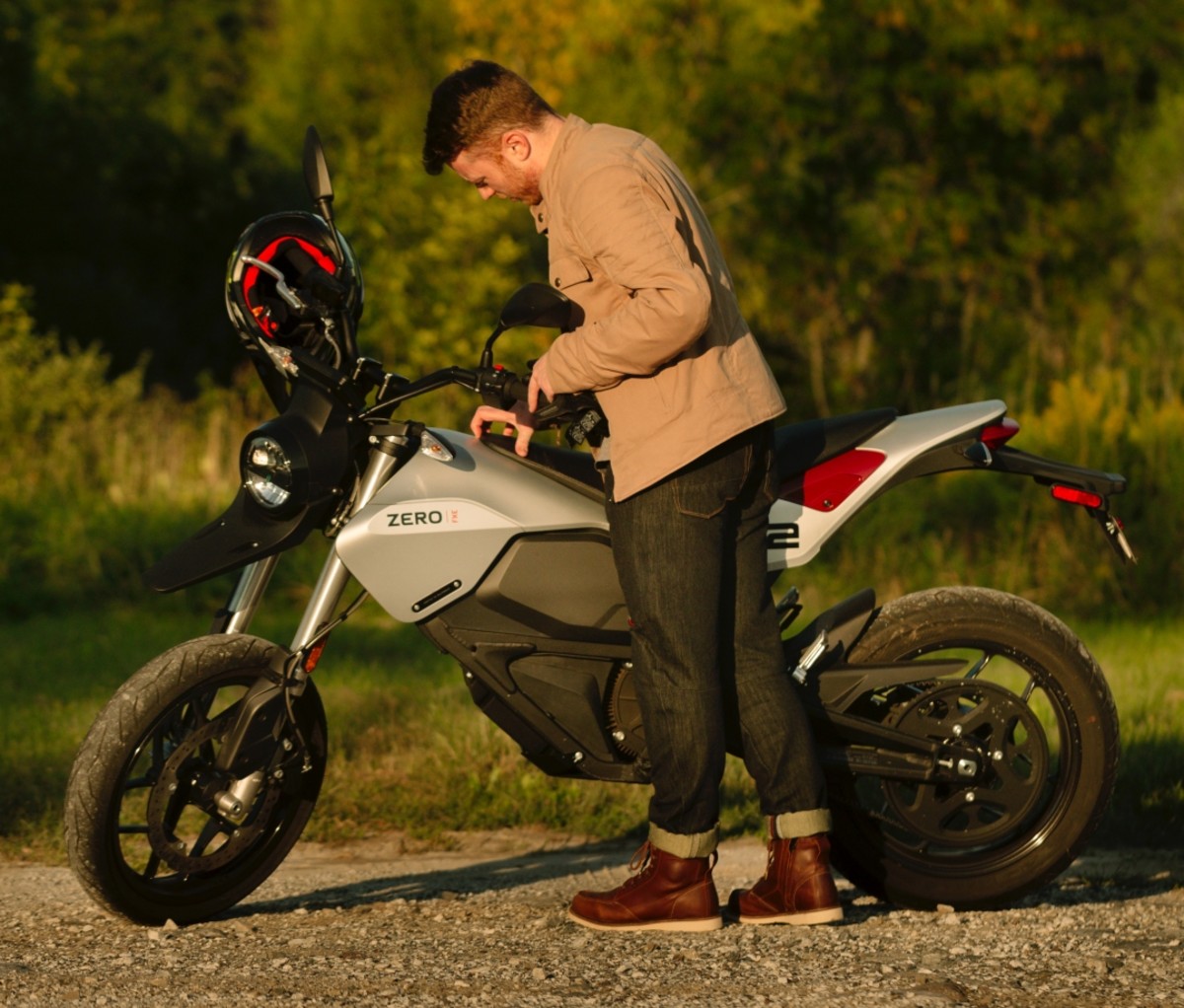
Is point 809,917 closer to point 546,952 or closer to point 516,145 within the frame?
point 546,952

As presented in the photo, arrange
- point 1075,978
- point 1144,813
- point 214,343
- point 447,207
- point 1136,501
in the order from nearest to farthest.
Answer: point 1075,978 < point 1144,813 < point 1136,501 < point 447,207 < point 214,343

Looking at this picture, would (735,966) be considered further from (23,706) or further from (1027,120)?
(1027,120)

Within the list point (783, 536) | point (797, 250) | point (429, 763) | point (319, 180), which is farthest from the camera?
point (797, 250)

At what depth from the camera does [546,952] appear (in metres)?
4.27

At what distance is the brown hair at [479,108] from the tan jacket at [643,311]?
4.5 inches

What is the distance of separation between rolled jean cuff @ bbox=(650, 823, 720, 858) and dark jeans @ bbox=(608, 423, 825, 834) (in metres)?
0.01

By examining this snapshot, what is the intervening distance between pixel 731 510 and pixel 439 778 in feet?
7.20

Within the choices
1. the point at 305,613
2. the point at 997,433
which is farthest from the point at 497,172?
the point at 997,433

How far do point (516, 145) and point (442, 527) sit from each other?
3.04 ft

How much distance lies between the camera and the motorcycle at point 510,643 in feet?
14.7

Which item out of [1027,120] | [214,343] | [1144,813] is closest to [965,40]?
[1027,120]

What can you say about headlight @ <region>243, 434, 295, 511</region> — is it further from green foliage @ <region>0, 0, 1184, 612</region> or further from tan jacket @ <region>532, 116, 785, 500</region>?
green foliage @ <region>0, 0, 1184, 612</region>

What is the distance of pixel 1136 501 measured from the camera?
31.6ft

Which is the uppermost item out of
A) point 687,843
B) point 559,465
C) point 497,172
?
point 497,172
